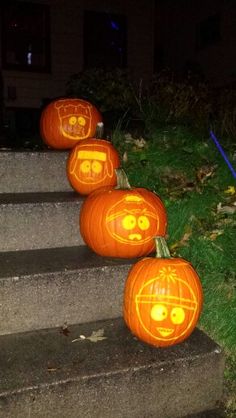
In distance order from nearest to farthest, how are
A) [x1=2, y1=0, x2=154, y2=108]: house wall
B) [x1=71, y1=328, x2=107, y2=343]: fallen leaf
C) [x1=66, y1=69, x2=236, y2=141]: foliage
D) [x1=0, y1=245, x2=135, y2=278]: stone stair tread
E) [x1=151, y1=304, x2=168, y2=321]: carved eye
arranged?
[x1=151, y1=304, x2=168, y2=321]: carved eye → [x1=71, y1=328, x2=107, y2=343]: fallen leaf → [x1=0, y1=245, x2=135, y2=278]: stone stair tread → [x1=66, y1=69, x2=236, y2=141]: foliage → [x1=2, y1=0, x2=154, y2=108]: house wall

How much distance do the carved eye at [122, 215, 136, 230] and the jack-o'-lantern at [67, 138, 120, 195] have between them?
0.71m

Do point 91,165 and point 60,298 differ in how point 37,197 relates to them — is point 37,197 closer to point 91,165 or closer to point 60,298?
point 91,165

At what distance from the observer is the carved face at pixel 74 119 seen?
13.0ft

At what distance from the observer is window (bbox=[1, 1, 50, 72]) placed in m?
10.9

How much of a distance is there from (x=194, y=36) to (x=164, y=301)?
15463 mm

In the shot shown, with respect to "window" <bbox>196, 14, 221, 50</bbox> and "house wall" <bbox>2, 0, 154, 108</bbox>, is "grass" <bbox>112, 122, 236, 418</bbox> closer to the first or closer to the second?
"house wall" <bbox>2, 0, 154, 108</bbox>

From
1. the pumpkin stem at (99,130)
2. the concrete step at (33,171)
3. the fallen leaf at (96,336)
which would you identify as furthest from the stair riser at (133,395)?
the pumpkin stem at (99,130)

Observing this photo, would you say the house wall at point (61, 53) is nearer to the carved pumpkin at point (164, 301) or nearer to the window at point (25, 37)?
the window at point (25, 37)

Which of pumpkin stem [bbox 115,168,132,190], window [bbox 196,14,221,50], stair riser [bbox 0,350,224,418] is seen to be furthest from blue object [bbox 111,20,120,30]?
stair riser [bbox 0,350,224,418]

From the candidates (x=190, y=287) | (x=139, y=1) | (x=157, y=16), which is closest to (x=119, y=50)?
(x=139, y=1)

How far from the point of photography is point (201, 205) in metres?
3.38

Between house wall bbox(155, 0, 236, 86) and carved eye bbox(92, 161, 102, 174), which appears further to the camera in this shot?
house wall bbox(155, 0, 236, 86)

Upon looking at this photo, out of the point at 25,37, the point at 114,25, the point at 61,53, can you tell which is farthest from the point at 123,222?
the point at 114,25

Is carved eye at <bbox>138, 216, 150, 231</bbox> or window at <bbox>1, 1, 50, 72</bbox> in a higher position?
window at <bbox>1, 1, 50, 72</bbox>
